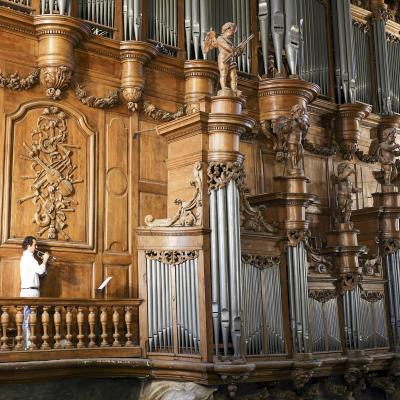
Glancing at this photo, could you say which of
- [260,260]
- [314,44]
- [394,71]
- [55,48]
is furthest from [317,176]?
[55,48]

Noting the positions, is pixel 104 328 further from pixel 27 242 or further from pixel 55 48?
pixel 55 48

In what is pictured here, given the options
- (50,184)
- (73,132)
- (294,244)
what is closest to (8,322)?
(50,184)

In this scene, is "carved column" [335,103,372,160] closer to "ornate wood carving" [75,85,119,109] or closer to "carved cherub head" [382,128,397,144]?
"carved cherub head" [382,128,397,144]

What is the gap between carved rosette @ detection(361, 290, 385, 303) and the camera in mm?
12498

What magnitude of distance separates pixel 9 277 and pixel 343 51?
846 cm

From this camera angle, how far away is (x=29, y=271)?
932 cm

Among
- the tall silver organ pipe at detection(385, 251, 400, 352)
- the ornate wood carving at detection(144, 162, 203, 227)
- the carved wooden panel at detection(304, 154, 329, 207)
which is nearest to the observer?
the ornate wood carving at detection(144, 162, 203, 227)

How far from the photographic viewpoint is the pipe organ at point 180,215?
952 cm

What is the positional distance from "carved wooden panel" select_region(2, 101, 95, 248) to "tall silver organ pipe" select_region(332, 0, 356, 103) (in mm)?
5943

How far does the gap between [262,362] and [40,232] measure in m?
3.66

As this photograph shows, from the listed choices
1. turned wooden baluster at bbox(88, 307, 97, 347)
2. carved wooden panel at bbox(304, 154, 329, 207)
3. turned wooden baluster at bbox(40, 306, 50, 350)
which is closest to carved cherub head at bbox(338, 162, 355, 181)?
carved wooden panel at bbox(304, 154, 329, 207)

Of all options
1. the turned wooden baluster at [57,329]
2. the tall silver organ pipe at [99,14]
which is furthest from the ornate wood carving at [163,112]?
the turned wooden baluster at [57,329]

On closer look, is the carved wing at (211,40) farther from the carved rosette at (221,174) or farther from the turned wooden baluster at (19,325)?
the turned wooden baluster at (19,325)

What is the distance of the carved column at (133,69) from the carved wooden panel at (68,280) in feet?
8.74
